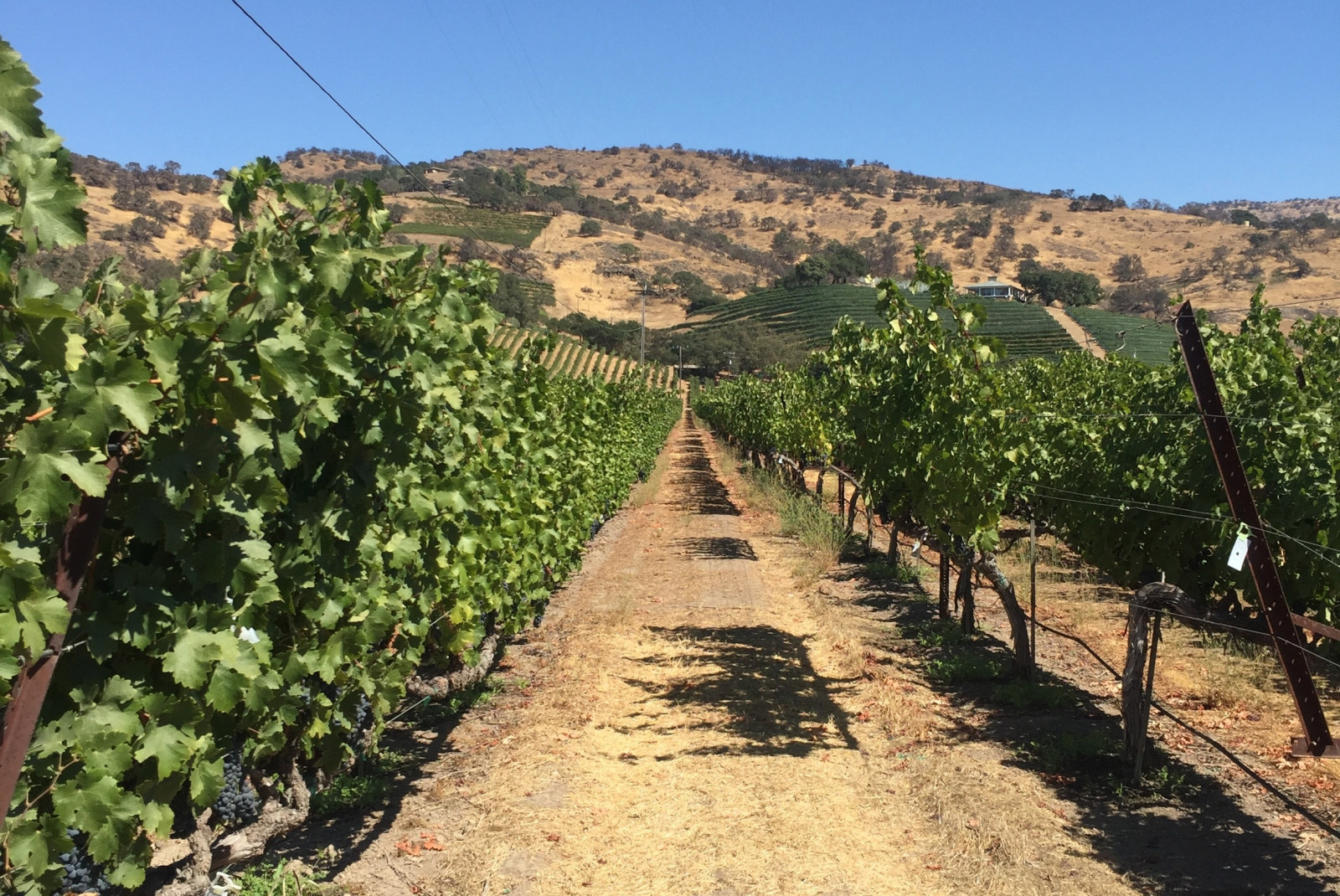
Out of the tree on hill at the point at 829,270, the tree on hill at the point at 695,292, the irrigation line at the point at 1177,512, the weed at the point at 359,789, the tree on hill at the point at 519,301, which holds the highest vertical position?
the tree on hill at the point at 829,270

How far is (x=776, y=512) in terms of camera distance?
61.6 feet

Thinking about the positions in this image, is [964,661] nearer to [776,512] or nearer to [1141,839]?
[1141,839]

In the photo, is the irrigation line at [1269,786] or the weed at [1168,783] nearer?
the irrigation line at [1269,786]

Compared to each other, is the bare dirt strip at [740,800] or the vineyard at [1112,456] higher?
the vineyard at [1112,456]

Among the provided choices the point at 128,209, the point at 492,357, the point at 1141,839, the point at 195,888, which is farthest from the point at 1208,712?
the point at 128,209

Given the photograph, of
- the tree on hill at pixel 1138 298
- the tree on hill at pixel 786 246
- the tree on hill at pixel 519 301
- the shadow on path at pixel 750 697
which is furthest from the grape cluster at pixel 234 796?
the tree on hill at pixel 786 246

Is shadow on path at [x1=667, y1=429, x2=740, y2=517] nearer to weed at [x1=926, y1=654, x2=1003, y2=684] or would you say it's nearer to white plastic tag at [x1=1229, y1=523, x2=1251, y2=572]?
weed at [x1=926, y1=654, x2=1003, y2=684]

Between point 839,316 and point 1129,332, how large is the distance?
15.3 meters

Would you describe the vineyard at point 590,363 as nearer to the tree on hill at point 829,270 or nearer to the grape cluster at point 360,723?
the tree on hill at point 829,270

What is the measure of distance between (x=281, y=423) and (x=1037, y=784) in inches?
199

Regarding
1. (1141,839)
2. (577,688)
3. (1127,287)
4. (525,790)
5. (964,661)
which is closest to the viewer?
(1141,839)

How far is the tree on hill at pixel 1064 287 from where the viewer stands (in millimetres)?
67562

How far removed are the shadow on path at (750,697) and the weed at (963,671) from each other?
981 mm

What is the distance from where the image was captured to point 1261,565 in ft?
16.4
